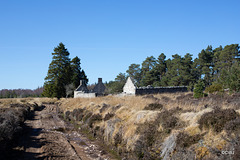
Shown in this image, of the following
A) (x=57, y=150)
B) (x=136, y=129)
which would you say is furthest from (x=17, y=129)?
(x=136, y=129)

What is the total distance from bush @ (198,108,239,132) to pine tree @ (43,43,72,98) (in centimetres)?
4791

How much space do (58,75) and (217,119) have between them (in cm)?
4952

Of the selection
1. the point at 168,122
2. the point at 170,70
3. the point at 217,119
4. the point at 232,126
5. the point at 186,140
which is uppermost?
the point at 170,70

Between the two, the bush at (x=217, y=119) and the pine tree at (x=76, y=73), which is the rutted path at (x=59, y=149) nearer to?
the bush at (x=217, y=119)

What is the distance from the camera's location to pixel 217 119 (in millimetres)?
8289

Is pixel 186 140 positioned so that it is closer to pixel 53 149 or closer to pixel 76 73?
pixel 53 149

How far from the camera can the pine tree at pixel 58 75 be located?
174ft

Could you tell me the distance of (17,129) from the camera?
47.6ft

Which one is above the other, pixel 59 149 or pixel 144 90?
pixel 144 90

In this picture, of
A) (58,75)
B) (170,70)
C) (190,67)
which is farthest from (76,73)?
(190,67)

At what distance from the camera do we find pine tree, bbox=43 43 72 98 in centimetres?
5309

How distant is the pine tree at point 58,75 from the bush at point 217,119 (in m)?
47.9

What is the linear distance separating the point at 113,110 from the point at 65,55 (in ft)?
138

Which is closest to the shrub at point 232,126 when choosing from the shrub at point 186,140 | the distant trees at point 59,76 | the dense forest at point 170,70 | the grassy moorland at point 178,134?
the grassy moorland at point 178,134
